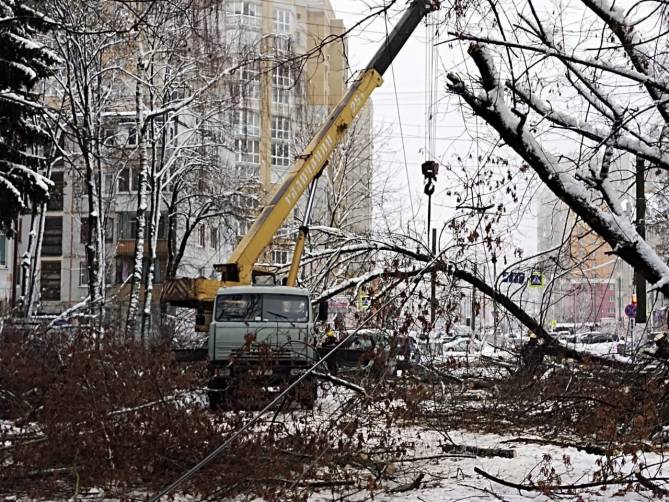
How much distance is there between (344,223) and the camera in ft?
105

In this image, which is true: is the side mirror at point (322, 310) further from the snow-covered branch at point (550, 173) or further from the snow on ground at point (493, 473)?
the snow-covered branch at point (550, 173)

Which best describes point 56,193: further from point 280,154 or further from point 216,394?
point 280,154

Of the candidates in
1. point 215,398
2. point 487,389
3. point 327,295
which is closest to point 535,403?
point 487,389

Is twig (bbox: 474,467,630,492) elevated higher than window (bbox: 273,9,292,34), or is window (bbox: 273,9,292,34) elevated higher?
window (bbox: 273,9,292,34)

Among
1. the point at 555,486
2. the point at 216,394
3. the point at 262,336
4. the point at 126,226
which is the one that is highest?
the point at 126,226

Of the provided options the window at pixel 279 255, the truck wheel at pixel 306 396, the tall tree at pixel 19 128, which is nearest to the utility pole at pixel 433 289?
the truck wheel at pixel 306 396

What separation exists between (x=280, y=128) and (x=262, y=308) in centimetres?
2366

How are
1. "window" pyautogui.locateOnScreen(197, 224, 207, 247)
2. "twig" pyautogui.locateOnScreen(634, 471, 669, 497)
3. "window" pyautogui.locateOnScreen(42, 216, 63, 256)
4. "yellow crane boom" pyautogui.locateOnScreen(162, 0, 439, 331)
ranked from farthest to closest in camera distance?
"window" pyautogui.locateOnScreen(42, 216, 63, 256), "window" pyautogui.locateOnScreen(197, 224, 207, 247), "yellow crane boom" pyautogui.locateOnScreen(162, 0, 439, 331), "twig" pyautogui.locateOnScreen(634, 471, 669, 497)

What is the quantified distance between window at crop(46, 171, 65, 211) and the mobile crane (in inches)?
187

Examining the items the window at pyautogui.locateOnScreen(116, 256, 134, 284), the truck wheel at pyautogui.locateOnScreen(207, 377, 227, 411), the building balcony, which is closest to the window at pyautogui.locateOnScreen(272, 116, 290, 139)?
the building balcony

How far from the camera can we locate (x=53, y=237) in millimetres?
56031

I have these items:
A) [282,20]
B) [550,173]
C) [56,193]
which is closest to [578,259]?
[550,173]

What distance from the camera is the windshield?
46.9 ft

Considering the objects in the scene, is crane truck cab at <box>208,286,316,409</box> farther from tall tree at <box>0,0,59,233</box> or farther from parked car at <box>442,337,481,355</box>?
tall tree at <box>0,0,59,233</box>
